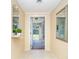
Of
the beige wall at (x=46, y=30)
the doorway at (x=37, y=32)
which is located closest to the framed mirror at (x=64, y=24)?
the beige wall at (x=46, y=30)

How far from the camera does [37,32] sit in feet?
29.7

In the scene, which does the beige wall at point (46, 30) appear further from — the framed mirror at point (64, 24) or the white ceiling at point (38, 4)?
the framed mirror at point (64, 24)

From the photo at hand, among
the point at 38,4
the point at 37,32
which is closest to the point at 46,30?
the point at 37,32

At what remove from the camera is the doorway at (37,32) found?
8.72m

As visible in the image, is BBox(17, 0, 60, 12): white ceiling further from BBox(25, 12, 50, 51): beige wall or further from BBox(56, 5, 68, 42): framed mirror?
BBox(25, 12, 50, 51): beige wall

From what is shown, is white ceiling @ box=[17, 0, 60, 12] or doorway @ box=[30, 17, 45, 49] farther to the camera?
doorway @ box=[30, 17, 45, 49]

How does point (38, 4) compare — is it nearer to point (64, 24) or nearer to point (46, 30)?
point (64, 24)

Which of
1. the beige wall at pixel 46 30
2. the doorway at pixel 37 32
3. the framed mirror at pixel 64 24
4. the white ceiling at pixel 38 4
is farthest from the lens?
the doorway at pixel 37 32

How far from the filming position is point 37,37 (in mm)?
9086

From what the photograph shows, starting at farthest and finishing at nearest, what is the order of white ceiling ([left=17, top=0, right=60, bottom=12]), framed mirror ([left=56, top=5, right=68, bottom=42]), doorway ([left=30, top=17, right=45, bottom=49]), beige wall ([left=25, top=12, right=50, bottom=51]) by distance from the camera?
1. doorway ([left=30, top=17, right=45, bottom=49])
2. beige wall ([left=25, top=12, right=50, bottom=51])
3. white ceiling ([left=17, top=0, right=60, bottom=12])
4. framed mirror ([left=56, top=5, right=68, bottom=42])

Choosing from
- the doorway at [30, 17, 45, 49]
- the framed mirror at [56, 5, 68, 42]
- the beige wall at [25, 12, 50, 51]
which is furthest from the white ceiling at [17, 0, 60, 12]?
the doorway at [30, 17, 45, 49]

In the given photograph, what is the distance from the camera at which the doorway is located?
8.72 meters

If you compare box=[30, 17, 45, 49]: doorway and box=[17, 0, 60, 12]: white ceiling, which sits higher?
box=[17, 0, 60, 12]: white ceiling
